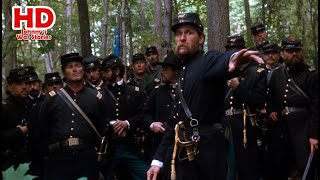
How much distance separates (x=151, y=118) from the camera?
8.62 m

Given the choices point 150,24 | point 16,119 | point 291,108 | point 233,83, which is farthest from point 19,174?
point 150,24

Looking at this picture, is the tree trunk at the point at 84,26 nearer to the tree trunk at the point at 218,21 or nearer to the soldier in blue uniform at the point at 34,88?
the soldier in blue uniform at the point at 34,88

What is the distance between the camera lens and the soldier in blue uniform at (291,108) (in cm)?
798

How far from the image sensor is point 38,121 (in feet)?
24.5

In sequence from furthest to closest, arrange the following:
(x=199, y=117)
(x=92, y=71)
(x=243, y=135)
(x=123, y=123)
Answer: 1. (x=92, y=71)
2. (x=123, y=123)
3. (x=243, y=135)
4. (x=199, y=117)

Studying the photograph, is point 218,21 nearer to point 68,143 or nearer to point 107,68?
point 107,68

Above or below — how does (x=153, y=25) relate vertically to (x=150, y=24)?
below

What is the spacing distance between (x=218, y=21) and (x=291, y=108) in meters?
2.33

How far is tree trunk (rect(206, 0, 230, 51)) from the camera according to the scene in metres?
9.40

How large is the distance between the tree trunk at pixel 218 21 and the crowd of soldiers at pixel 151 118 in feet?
1.33

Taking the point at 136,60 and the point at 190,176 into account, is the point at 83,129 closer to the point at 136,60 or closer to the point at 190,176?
the point at 190,176

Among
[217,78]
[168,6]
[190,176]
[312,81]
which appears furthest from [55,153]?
[168,6]

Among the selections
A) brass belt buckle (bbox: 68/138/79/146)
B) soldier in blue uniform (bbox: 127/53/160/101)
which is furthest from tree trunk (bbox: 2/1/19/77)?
brass belt buckle (bbox: 68/138/79/146)

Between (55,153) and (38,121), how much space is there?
0.59 metres
